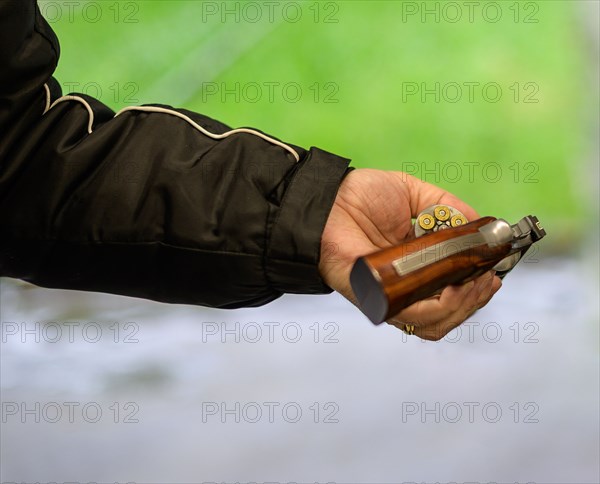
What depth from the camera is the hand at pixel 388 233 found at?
0.73 meters

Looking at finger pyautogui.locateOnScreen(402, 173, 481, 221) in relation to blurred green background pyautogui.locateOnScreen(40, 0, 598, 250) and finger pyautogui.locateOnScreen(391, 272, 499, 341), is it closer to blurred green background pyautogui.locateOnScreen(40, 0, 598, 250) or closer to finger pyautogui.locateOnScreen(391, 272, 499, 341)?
finger pyautogui.locateOnScreen(391, 272, 499, 341)

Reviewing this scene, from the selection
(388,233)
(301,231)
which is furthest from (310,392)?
(301,231)

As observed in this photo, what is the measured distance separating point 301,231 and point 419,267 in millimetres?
112

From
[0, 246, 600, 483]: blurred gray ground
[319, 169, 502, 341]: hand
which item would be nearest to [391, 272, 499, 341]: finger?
[319, 169, 502, 341]: hand

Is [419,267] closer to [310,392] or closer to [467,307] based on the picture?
[467,307]

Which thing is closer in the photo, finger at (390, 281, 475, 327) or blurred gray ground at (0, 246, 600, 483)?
finger at (390, 281, 475, 327)

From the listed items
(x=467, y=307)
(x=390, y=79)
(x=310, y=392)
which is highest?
→ (x=390, y=79)

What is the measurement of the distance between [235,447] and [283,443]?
68mm

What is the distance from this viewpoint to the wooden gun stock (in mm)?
622

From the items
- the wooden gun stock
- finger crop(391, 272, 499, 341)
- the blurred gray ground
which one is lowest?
the blurred gray ground

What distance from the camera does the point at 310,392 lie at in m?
1.24

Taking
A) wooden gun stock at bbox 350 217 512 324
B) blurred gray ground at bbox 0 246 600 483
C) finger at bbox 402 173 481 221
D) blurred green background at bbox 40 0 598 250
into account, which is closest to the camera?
wooden gun stock at bbox 350 217 512 324

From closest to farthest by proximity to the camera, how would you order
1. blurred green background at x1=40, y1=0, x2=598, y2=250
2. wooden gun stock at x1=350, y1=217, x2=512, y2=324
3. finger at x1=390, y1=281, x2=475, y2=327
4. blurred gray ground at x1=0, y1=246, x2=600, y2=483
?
1. wooden gun stock at x1=350, y1=217, x2=512, y2=324
2. finger at x1=390, y1=281, x2=475, y2=327
3. blurred gray ground at x1=0, y1=246, x2=600, y2=483
4. blurred green background at x1=40, y1=0, x2=598, y2=250

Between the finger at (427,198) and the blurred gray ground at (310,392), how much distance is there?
47 cm
